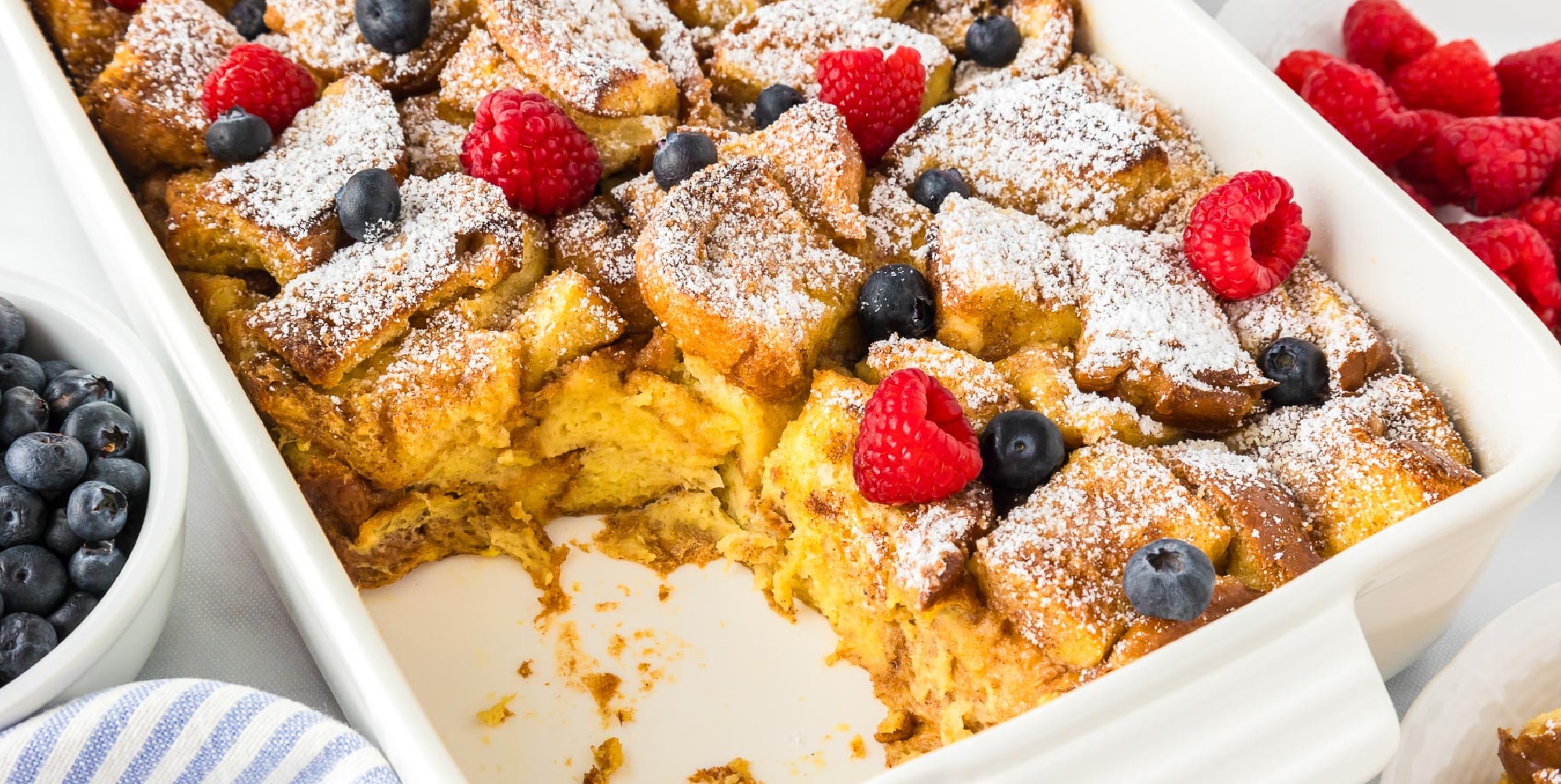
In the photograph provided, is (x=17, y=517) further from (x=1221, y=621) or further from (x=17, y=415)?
(x=1221, y=621)

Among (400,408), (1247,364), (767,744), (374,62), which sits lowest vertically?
(767,744)

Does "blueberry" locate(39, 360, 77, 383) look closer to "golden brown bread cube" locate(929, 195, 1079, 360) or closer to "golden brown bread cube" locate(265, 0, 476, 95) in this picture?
"golden brown bread cube" locate(265, 0, 476, 95)

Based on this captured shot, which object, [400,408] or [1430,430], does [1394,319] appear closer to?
[1430,430]

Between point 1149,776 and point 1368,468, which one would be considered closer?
point 1149,776

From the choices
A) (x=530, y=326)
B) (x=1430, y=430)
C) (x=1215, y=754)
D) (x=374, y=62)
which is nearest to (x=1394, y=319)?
(x=1430, y=430)

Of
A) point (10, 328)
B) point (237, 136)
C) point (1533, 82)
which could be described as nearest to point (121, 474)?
point (10, 328)

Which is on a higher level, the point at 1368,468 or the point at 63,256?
the point at 1368,468
